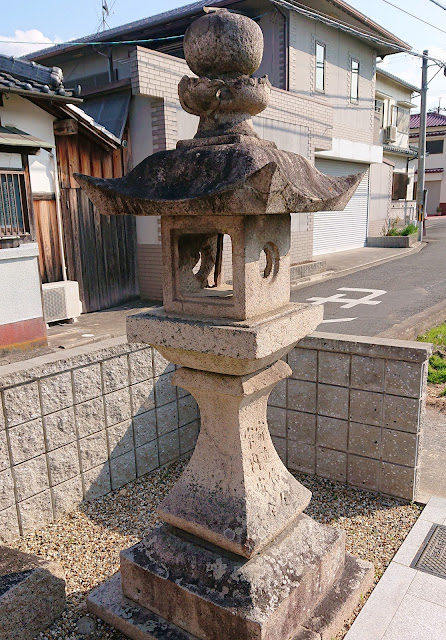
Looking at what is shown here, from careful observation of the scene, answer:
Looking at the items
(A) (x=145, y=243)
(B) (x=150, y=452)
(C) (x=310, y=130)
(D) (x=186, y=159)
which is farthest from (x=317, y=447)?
(C) (x=310, y=130)

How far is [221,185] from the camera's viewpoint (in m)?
2.24

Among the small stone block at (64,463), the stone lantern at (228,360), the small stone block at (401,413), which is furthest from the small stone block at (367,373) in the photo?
the small stone block at (64,463)

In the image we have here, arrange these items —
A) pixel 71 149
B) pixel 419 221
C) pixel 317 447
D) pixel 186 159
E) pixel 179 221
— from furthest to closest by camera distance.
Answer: pixel 419 221
pixel 71 149
pixel 317 447
pixel 179 221
pixel 186 159

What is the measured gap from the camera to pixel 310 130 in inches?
609

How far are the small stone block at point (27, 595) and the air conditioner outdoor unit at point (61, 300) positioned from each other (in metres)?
6.95

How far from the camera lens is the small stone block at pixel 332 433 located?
4480 millimetres

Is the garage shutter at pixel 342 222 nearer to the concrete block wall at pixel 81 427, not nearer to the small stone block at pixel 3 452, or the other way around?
the concrete block wall at pixel 81 427

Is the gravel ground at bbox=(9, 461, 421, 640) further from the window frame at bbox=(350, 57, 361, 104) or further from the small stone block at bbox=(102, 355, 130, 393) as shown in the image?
the window frame at bbox=(350, 57, 361, 104)

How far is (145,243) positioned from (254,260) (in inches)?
364

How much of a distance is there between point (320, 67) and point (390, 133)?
9347mm

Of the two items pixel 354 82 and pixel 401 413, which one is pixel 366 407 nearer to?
pixel 401 413

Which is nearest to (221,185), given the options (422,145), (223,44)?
(223,44)

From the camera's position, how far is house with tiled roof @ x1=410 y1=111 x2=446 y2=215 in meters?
38.0

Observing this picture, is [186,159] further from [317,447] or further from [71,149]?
[71,149]
